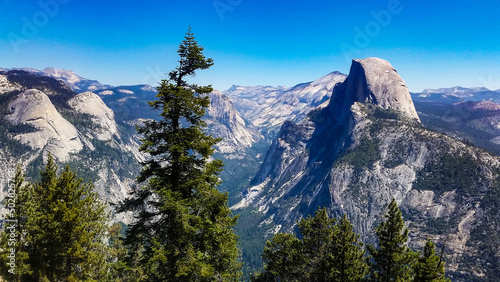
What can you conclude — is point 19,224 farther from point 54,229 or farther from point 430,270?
point 430,270

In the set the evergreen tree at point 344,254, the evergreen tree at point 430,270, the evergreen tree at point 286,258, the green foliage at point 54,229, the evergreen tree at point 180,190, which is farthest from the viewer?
the evergreen tree at point 286,258

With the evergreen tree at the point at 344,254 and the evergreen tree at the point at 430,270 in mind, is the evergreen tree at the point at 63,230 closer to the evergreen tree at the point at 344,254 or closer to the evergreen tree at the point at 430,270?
the evergreen tree at the point at 344,254

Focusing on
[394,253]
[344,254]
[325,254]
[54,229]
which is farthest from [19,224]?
[394,253]

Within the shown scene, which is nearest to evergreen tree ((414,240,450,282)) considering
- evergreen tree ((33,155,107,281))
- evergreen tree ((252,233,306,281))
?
evergreen tree ((252,233,306,281))

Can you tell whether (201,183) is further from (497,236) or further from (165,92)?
(497,236)

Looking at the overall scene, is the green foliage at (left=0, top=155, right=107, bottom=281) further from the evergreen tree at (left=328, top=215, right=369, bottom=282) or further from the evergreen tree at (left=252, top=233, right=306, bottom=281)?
→ the evergreen tree at (left=328, top=215, right=369, bottom=282)

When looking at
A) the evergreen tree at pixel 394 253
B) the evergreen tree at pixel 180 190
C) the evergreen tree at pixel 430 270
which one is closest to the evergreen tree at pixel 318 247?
the evergreen tree at pixel 394 253
